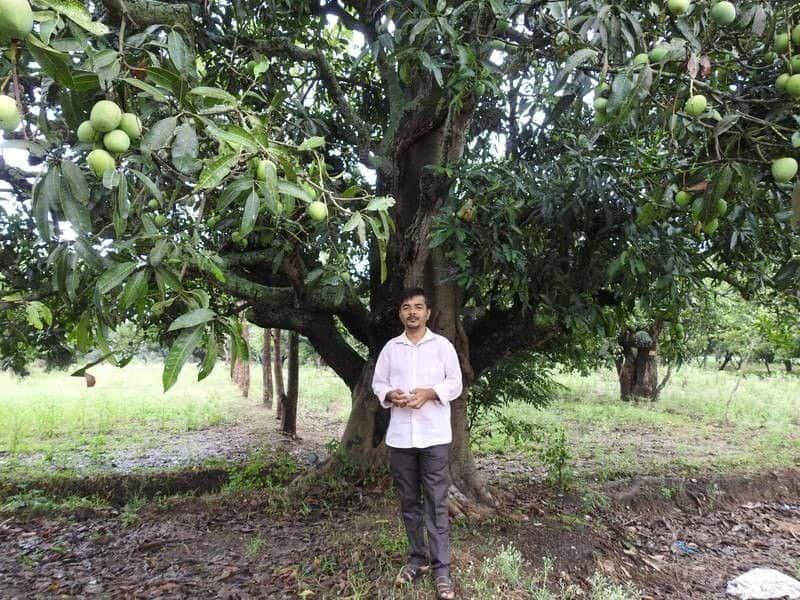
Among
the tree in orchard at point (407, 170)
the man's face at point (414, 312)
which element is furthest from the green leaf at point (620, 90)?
the man's face at point (414, 312)

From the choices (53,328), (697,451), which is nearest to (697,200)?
(53,328)

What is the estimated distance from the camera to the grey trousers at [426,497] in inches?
108

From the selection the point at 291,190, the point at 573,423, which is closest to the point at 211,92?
the point at 291,190

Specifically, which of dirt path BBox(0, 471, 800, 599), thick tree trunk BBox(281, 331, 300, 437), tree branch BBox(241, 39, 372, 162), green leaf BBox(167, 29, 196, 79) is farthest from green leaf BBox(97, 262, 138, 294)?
thick tree trunk BBox(281, 331, 300, 437)

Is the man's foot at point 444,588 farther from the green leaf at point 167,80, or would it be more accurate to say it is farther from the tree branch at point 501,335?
the green leaf at point 167,80

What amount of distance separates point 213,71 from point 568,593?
3.71 m

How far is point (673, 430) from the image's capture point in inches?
336

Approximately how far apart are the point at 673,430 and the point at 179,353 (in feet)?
28.9

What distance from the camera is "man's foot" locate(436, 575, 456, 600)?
8.62 ft

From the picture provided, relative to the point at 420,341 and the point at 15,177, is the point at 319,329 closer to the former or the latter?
the point at 420,341

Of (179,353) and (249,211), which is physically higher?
(249,211)

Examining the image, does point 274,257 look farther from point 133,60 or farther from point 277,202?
point 277,202

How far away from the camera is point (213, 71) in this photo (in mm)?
3680

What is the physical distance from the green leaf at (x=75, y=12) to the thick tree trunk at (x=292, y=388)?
18.6 feet
